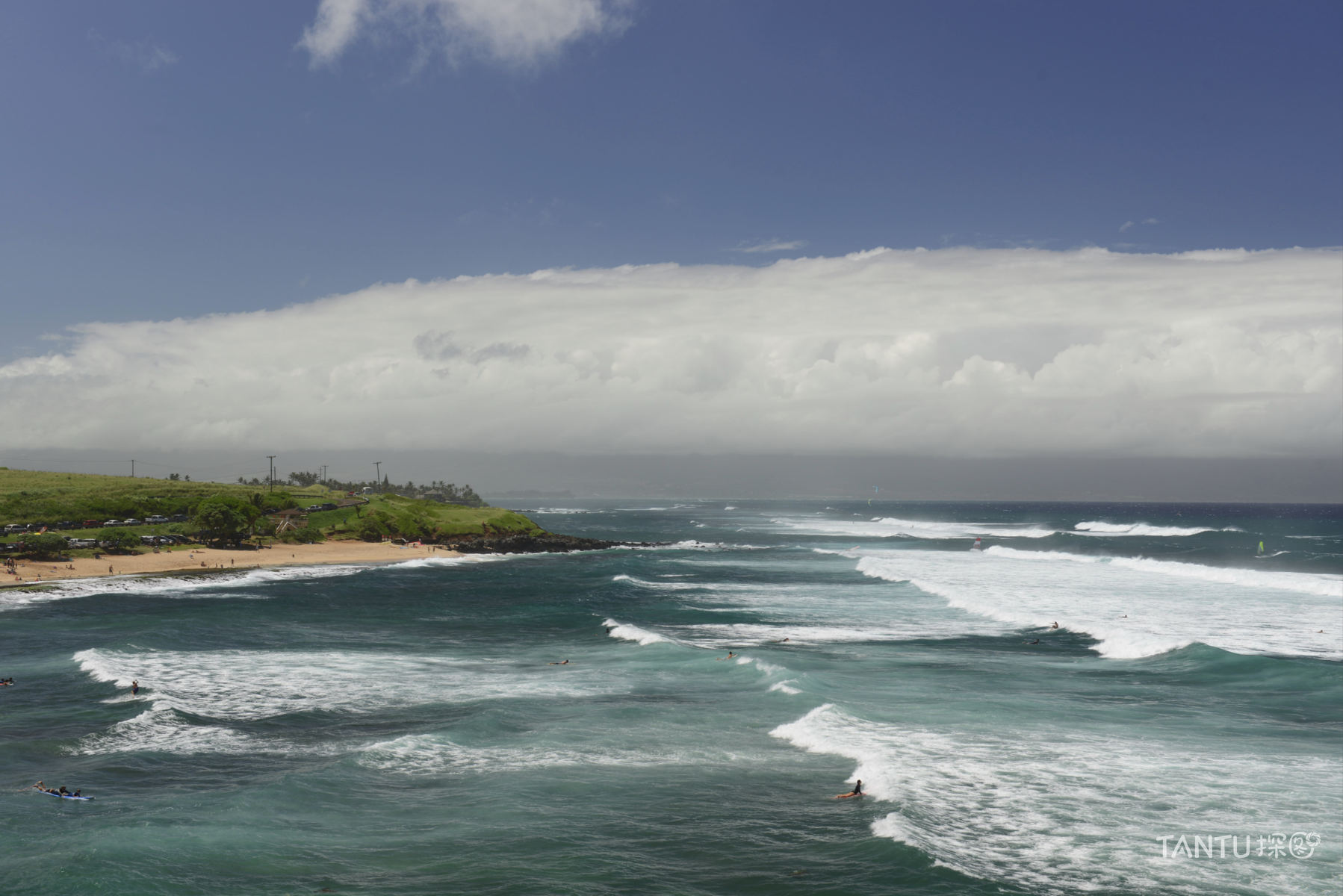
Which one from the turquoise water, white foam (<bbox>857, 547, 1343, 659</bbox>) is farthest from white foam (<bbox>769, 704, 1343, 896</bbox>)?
white foam (<bbox>857, 547, 1343, 659</bbox>)

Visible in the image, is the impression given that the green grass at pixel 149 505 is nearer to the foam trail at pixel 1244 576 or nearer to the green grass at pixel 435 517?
the green grass at pixel 435 517

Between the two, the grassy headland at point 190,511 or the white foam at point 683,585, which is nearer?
the white foam at point 683,585

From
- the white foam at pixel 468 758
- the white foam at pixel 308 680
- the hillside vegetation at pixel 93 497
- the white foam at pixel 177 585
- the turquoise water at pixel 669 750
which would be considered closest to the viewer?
the turquoise water at pixel 669 750

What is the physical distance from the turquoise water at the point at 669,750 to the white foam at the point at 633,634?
342mm

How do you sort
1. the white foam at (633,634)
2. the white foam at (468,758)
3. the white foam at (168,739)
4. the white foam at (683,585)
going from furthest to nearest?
the white foam at (683,585), the white foam at (633,634), the white foam at (168,739), the white foam at (468,758)

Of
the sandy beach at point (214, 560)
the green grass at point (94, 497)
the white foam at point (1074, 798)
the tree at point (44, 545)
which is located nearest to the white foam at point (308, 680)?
the white foam at point (1074, 798)

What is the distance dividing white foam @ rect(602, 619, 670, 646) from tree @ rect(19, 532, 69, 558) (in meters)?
65.0

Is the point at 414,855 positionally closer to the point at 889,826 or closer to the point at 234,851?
the point at 234,851

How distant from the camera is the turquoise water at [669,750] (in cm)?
1814

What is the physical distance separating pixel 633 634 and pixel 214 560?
216 feet

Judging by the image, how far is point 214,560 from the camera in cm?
9262

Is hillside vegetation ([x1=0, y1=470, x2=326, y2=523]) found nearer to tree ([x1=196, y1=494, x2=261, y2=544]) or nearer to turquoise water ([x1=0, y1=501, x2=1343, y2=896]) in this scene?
tree ([x1=196, y1=494, x2=261, y2=544])

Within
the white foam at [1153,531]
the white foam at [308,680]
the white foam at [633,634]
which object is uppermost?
the white foam at [308,680]

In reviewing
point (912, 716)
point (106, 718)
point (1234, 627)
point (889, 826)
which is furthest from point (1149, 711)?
point (106, 718)
